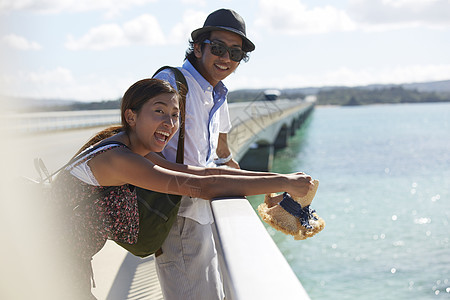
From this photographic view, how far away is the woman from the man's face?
0.60m

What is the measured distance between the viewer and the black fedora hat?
279 centimetres

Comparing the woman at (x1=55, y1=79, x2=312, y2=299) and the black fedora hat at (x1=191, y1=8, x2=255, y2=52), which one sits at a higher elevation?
the black fedora hat at (x1=191, y1=8, x2=255, y2=52)

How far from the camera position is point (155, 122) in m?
2.25

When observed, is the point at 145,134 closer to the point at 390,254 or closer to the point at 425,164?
the point at 390,254

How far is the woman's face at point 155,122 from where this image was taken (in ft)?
7.39

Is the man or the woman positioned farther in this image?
the man

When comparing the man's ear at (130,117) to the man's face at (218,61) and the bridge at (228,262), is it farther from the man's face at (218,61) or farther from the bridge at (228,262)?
the man's face at (218,61)

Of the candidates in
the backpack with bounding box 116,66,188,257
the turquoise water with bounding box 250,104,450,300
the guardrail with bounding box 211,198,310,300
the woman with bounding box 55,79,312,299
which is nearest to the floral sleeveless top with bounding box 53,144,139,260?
the woman with bounding box 55,79,312,299

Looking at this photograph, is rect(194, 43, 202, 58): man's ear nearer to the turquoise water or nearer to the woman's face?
the woman's face

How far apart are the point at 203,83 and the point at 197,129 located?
281mm

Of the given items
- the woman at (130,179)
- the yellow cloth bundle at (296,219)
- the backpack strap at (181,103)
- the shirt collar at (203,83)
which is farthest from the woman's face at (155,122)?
the yellow cloth bundle at (296,219)

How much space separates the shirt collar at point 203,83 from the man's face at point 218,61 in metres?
0.05

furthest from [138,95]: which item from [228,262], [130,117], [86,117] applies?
[86,117]

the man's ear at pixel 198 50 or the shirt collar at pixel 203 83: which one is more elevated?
the man's ear at pixel 198 50
